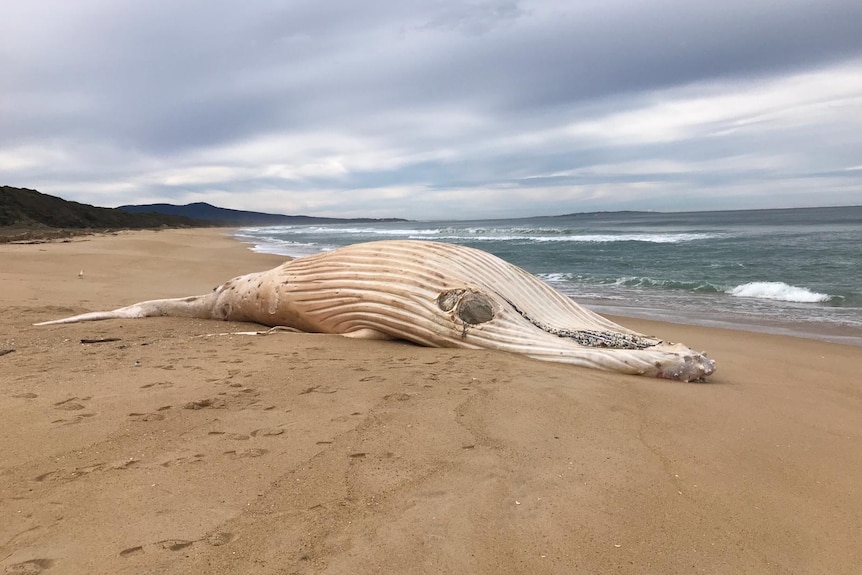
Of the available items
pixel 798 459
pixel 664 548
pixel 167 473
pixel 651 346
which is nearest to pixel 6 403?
pixel 167 473

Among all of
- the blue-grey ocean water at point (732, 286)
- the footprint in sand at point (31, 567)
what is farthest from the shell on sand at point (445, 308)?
the blue-grey ocean water at point (732, 286)

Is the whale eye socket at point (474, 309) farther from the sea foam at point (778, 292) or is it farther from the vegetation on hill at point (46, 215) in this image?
the vegetation on hill at point (46, 215)

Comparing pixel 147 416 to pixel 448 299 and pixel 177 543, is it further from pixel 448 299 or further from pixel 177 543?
pixel 448 299

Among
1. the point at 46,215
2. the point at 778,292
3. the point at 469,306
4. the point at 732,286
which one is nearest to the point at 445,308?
the point at 469,306

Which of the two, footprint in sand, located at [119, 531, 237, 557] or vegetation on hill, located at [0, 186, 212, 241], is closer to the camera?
footprint in sand, located at [119, 531, 237, 557]

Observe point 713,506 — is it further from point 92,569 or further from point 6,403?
point 6,403

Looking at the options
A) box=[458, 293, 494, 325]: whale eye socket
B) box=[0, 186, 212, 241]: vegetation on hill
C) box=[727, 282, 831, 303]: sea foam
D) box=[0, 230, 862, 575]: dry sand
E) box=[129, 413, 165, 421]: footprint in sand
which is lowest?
box=[727, 282, 831, 303]: sea foam

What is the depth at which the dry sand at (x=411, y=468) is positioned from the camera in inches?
70.4

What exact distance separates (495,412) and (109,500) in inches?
73.7

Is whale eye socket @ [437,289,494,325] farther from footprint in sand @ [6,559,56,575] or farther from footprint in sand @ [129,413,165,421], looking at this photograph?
footprint in sand @ [6,559,56,575]

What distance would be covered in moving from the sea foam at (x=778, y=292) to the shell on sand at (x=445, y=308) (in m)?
7.19

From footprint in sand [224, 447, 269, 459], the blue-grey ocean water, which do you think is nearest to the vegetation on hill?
the blue-grey ocean water

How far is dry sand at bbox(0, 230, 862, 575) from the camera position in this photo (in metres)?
1.79

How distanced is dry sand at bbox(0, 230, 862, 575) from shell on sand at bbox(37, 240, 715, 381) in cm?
28
